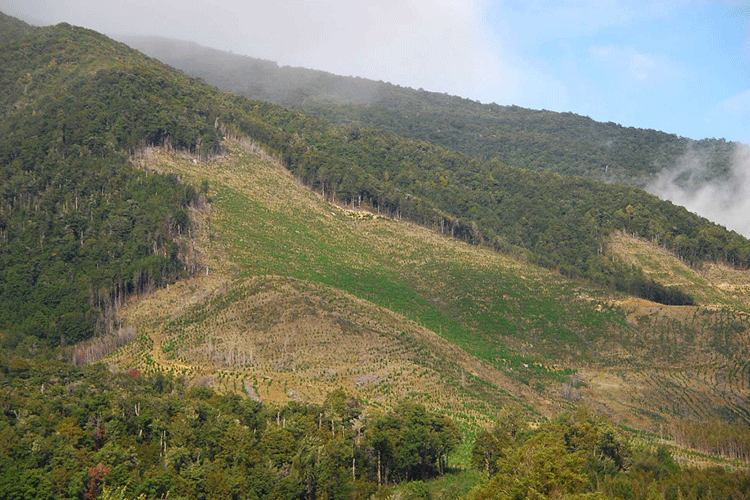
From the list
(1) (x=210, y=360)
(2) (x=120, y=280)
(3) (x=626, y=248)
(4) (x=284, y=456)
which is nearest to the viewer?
(4) (x=284, y=456)

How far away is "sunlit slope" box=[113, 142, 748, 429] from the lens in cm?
8038

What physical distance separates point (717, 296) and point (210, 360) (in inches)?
4033

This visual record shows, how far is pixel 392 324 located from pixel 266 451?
38616mm

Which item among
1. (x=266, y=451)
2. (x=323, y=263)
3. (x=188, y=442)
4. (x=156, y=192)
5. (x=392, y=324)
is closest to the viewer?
(x=188, y=442)

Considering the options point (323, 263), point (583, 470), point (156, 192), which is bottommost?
point (583, 470)

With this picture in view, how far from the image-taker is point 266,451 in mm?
56031

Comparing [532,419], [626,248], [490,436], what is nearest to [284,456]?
[490,436]

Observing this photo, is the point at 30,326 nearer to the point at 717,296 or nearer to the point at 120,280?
the point at 120,280

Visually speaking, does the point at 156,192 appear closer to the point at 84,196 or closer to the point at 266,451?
the point at 84,196

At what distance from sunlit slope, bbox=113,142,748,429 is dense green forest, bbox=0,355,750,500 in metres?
11.0

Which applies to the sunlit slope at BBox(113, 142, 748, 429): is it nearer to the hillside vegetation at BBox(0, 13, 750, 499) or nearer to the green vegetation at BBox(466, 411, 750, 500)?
the hillside vegetation at BBox(0, 13, 750, 499)

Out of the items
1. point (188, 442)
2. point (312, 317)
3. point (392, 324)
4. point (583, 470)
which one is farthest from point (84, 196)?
point (583, 470)

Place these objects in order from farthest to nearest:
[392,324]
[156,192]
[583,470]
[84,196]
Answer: [156,192] < [84,196] < [392,324] < [583,470]

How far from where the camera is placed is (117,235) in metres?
97.4
